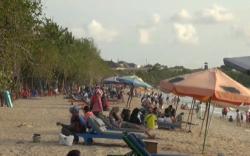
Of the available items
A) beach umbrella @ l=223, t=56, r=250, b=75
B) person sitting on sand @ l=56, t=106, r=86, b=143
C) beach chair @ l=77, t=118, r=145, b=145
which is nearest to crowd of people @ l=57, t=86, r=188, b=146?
person sitting on sand @ l=56, t=106, r=86, b=143

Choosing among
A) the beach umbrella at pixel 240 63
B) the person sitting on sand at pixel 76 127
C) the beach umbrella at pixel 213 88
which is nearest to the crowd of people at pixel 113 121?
the person sitting on sand at pixel 76 127

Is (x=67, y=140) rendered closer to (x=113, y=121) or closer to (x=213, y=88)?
(x=113, y=121)

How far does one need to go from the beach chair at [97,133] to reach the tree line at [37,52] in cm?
640

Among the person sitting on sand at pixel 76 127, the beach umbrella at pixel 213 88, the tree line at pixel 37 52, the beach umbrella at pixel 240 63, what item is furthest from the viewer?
the tree line at pixel 37 52

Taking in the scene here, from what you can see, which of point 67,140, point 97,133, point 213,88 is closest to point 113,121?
point 97,133

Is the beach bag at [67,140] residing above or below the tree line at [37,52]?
below

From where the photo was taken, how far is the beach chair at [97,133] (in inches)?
606

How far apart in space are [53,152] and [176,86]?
343 centimetres

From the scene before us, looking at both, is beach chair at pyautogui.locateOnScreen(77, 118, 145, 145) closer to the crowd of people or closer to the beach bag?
the crowd of people

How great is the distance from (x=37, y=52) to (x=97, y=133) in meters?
22.8

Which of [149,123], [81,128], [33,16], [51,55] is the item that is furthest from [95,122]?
[51,55]

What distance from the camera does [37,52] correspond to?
37.6m

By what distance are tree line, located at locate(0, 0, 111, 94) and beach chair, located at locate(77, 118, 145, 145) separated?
640cm

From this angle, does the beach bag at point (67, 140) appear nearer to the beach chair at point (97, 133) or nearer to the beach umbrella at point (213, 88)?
the beach chair at point (97, 133)
